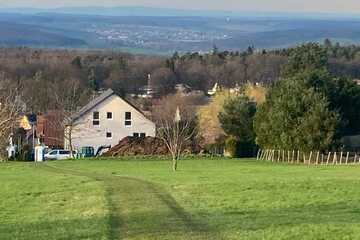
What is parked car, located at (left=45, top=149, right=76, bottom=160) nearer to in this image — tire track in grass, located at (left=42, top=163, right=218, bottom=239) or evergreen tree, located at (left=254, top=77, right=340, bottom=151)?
evergreen tree, located at (left=254, top=77, right=340, bottom=151)

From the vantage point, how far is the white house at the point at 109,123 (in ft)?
283

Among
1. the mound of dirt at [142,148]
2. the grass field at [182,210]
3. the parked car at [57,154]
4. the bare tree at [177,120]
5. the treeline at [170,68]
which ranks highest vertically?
the treeline at [170,68]

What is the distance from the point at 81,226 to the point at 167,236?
244 cm

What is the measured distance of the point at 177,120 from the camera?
8000cm

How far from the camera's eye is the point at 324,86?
6856 centimetres

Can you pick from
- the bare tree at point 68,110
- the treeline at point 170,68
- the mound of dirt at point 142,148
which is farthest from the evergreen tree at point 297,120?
the treeline at point 170,68

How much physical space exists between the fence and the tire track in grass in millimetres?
35035

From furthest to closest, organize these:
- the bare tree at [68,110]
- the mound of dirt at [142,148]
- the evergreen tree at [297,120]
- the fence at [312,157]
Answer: the bare tree at [68,110]
the mound of dirt at [142,148]
the evergreen tree at [297,120]
the fence at [312,157]

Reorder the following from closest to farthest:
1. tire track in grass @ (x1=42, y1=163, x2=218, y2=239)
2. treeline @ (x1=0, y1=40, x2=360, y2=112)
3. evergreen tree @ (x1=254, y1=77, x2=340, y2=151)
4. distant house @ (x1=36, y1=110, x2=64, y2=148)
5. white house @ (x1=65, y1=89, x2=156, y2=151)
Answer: tire track in grass @ (x1=42, y1=163, x2=218, y2=239), evergreen tree @ (x1=254, y1=77, x2=340, y2=151), white house @ (x1=65, y1=89, x2=156, y2=151), distant house @ (x1=36, y1=110, x2=64, y2=148), treeline @ (x1=0, y1=40, x2=360, y2=112)

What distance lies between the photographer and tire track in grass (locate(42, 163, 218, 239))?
14891mm

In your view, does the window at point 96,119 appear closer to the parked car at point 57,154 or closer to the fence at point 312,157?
the parked car at point 57,154

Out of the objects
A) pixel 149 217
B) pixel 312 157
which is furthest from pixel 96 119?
pixel 149 217

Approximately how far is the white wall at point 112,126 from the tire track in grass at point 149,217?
199 feet

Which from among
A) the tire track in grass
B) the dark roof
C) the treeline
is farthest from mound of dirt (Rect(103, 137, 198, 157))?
the treeline
